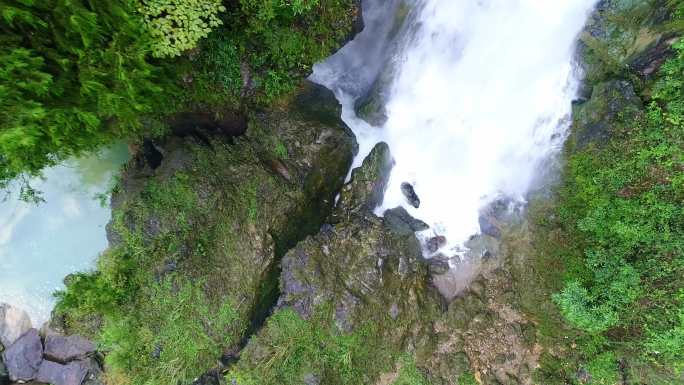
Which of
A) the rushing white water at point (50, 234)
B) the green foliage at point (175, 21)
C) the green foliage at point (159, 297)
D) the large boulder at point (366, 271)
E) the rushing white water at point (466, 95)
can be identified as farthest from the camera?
the rushing white water at point (50, 234)

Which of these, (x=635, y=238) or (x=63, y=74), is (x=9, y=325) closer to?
(x=63, y=74)

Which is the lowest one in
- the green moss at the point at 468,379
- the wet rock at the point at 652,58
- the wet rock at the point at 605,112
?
the green moss at the point at 468,379

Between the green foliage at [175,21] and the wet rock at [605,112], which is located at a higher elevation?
the wet rock at [605,112]

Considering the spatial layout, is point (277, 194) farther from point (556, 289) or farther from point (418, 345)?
point (556, 289)

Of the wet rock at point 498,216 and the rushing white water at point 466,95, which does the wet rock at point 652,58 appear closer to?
the rushing white water at point 466,95

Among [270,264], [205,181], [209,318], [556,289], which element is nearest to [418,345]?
[556,289]

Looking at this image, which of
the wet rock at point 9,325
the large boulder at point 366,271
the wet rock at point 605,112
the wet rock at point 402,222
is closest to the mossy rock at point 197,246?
the large boulder at point 366,271

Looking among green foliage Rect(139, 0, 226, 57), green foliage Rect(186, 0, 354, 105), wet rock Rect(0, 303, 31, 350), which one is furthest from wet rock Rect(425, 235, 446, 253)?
wet rock Rect(0, 303, 31, 350)
